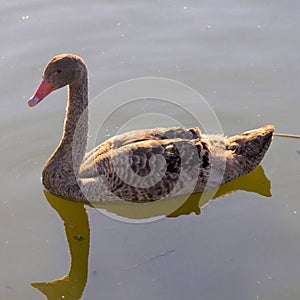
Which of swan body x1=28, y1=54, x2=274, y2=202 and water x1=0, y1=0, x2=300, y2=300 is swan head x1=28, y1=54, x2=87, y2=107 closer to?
swan body x1=28, y1=54, x2=274, y2=202

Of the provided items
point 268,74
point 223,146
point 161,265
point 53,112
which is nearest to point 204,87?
point 268,74

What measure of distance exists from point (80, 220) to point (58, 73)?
1416 mm

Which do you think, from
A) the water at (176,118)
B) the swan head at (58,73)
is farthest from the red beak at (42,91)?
the water at (176,118)

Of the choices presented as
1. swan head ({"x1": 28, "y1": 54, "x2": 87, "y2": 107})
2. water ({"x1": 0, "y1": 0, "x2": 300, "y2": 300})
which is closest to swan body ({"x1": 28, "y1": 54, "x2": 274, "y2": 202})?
swan head ({"x1": 28, "y1": 54, "x2": 87, "y2": 107})

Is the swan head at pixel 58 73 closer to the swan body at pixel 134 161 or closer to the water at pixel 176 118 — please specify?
A: the swan body at pixel 134 161

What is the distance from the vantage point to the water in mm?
5344

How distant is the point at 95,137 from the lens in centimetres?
701

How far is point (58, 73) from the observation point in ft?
19.1

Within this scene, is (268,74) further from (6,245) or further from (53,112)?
(6,245)

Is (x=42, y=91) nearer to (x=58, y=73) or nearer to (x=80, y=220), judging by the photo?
(x=58, y=73)

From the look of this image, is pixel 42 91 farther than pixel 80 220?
No

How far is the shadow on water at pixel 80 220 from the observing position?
532 cm

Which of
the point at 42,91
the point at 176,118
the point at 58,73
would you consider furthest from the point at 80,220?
the point at 176,118

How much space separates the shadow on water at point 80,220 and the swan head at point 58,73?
1089 millimetres
